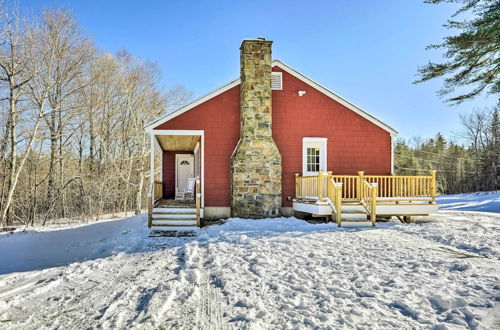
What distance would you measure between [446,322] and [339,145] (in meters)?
8.96

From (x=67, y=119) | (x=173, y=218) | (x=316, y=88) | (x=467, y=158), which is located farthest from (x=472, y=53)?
(x=467, y=158)

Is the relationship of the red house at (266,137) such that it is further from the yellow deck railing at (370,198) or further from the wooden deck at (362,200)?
the yellow deck railing at (370,198)

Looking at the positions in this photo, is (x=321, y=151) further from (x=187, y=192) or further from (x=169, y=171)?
(x=169, y=171)

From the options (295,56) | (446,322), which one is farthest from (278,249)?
(295,56)

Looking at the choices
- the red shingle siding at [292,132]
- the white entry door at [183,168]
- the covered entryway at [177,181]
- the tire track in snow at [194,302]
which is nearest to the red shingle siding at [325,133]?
the red shingle siding at [292,132]

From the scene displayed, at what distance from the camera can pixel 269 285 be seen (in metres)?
4.34

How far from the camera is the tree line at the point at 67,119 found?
14508 mm

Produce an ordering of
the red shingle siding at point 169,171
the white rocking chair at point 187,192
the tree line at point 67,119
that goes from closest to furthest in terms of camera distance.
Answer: the white rocking chair at point 187,192 < the tree line at point 67,119 < the red shingle siding at point 169,171

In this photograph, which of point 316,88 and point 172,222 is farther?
point 316,88

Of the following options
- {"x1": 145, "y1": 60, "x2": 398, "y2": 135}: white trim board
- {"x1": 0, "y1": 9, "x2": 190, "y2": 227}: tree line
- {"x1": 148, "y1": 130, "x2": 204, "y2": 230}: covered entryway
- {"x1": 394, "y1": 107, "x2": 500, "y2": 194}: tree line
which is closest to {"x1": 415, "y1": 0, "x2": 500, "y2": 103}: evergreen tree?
{"x1": 145, "y1": 60, "x2": 398, "y2": 135}: white trim board

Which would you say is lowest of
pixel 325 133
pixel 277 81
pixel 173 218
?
pixel 173 218

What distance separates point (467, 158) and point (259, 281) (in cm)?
4505

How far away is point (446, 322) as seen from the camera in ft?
10.3

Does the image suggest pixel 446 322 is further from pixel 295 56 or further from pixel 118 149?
pixel 118 149
